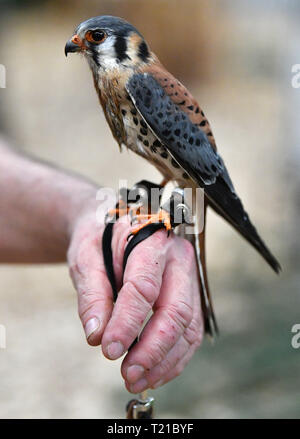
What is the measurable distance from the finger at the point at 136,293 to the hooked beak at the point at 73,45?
1.68ft

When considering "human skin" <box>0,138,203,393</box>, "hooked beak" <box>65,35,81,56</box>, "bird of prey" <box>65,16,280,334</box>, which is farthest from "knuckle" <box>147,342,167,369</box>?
"hooked beak" <box>65,35,81,56</box>

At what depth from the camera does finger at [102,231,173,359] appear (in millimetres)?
1038

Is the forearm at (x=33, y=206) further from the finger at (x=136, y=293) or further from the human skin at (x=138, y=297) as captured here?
the finger at (x=136, y=293)

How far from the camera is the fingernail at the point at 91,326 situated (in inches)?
42.0

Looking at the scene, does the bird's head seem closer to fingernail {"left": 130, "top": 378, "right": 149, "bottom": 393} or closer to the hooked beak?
the hooked beak

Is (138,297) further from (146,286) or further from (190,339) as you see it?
(190,339)

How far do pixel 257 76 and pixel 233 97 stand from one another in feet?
0.60

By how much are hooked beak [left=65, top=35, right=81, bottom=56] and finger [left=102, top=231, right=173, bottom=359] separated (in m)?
0.51

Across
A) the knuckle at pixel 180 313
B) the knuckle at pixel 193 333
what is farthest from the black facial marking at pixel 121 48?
the knuckle at pixel 193 333

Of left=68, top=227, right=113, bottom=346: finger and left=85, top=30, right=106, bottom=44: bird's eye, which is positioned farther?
left=68, top=227, right=113, bottom=346: finger

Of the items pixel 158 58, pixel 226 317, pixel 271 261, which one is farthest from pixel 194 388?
pixel 158 58

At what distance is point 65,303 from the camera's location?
4.18m

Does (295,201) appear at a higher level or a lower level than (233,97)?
lower

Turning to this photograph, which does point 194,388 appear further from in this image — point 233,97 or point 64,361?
point 233,97
